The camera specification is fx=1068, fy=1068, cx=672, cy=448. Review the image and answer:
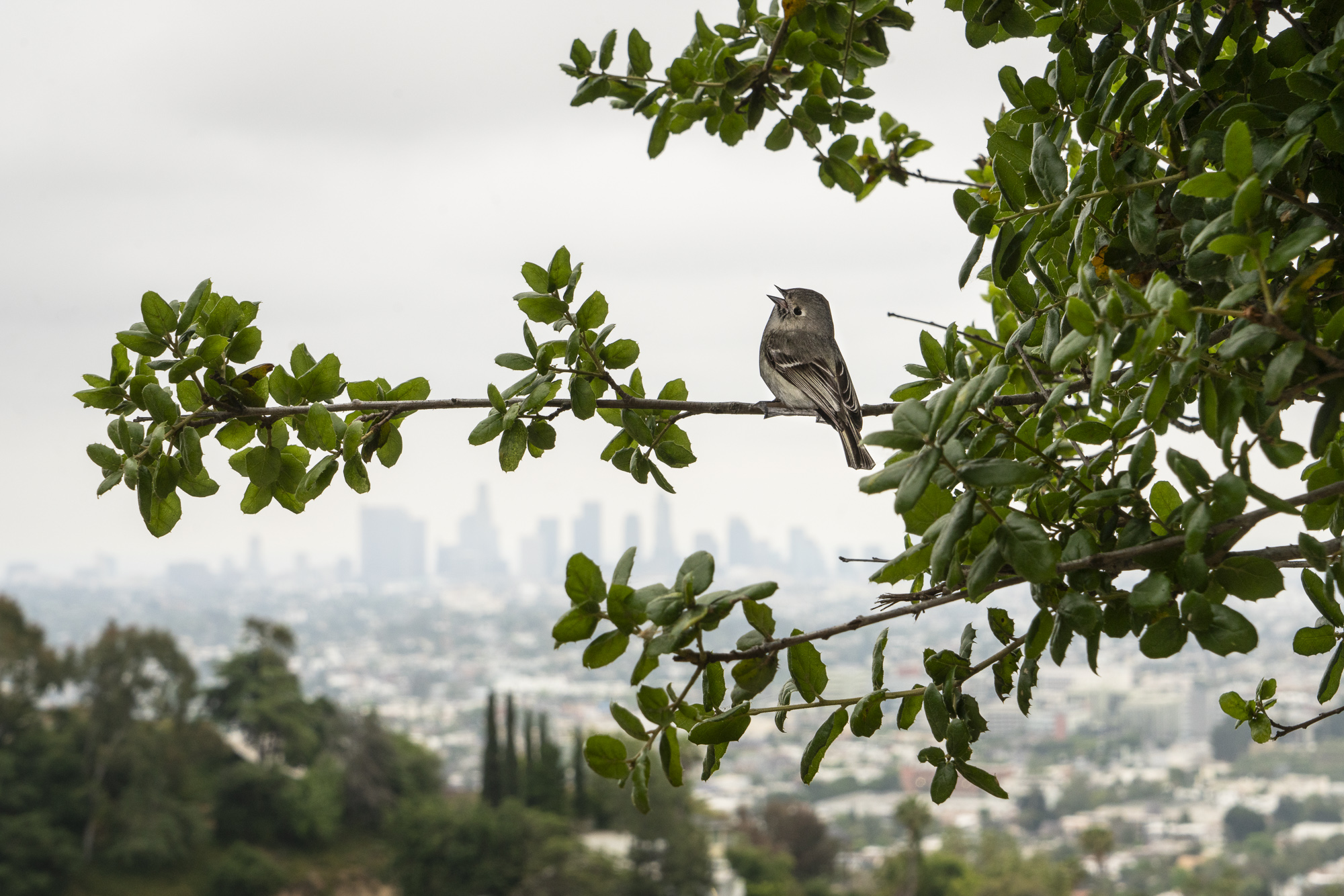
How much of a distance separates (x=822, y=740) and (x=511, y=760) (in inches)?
1340

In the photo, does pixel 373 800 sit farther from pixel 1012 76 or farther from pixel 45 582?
pixel 45 582

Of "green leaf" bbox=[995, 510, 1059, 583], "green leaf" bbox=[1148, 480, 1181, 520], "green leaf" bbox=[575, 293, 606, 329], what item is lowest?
"green leaf" bbox=[995, 510, 1059, 583]

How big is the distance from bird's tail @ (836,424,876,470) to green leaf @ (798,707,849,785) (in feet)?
1.86

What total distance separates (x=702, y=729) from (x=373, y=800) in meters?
35.5

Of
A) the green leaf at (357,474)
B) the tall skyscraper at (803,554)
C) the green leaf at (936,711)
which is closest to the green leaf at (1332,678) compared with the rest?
the green leaf at (936,711)

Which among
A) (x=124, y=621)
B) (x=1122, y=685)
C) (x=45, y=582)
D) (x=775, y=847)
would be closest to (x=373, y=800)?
(x=775, y=847)

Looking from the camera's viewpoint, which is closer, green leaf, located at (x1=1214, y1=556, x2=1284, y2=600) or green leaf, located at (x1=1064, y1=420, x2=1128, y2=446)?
green leaf, located at (x1=1214, y1=556, x2=1284, y2=600)

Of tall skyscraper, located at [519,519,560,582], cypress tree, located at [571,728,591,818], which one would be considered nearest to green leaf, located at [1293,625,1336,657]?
cypress tree, located at [571,728,591,818]

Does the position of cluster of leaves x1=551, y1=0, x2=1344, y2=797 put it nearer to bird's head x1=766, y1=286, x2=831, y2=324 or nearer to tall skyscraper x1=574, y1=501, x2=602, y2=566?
bird's head x1=766, y1=286, x2=831, y2=324

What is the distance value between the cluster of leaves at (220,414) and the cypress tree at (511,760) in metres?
32.9

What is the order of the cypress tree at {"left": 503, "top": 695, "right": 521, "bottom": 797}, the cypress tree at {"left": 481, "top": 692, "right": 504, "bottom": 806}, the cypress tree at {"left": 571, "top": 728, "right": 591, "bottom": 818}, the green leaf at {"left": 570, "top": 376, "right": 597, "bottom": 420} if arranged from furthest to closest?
1. the cypress tree at {"left": 571, "top": 728, "right": 591, "bottom": 818}
2. the cypress tree at {"left": 503, "top": 695, "right": 521, "bottom": 797}
3. the cypress tree at {"left": 481, "top": 692, "right": 504, "bottom": 806}
4. the green leaf at {"left": 570, "top": 376, "right": 597, "bottom": 420}

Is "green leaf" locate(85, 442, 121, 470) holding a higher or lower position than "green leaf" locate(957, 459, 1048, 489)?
higher

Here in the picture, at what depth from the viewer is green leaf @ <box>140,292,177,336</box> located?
1.68 metres

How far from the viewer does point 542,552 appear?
109 m
